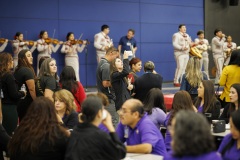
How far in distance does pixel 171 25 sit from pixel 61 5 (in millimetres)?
4493

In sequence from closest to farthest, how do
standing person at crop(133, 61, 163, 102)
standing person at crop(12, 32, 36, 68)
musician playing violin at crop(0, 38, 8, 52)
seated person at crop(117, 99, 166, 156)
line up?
seated person at crop(117, 99, 166, 156), standing person at crop(133, 61, 163, 102), musician playing violin at crop(0, 38, 8, 52), standing person at crop(12, 32, 36, 68)

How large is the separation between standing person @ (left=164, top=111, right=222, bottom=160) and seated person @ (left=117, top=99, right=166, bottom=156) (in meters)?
1.51

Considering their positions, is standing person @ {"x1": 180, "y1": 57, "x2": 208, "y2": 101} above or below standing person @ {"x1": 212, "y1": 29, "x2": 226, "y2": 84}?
below

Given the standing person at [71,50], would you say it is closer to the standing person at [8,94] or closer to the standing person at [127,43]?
the standing person at [127,43]

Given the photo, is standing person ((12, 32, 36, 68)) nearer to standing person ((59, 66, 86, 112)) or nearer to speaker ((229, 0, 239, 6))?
standing person ((59, 66, 86, 112))

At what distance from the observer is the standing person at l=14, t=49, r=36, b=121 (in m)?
6.22

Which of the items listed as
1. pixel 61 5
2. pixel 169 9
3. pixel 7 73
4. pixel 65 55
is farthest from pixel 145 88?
pixel 169 9

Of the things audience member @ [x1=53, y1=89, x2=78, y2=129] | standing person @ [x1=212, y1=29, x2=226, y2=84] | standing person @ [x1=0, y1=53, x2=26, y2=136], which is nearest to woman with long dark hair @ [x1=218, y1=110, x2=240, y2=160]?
audience member @ [x1=53, y1=89, x2=78, y2=129]

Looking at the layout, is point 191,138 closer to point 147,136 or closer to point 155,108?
point 147,136

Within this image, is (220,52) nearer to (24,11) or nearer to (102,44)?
(102,44)

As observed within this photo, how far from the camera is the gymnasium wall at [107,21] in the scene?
1335cm

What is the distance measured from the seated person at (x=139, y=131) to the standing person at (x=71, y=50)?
904cm

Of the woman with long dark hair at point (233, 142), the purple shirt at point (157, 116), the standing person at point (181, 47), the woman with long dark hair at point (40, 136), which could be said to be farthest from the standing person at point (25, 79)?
the standing person at point (181, 47)

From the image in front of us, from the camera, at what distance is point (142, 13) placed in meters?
16.1
